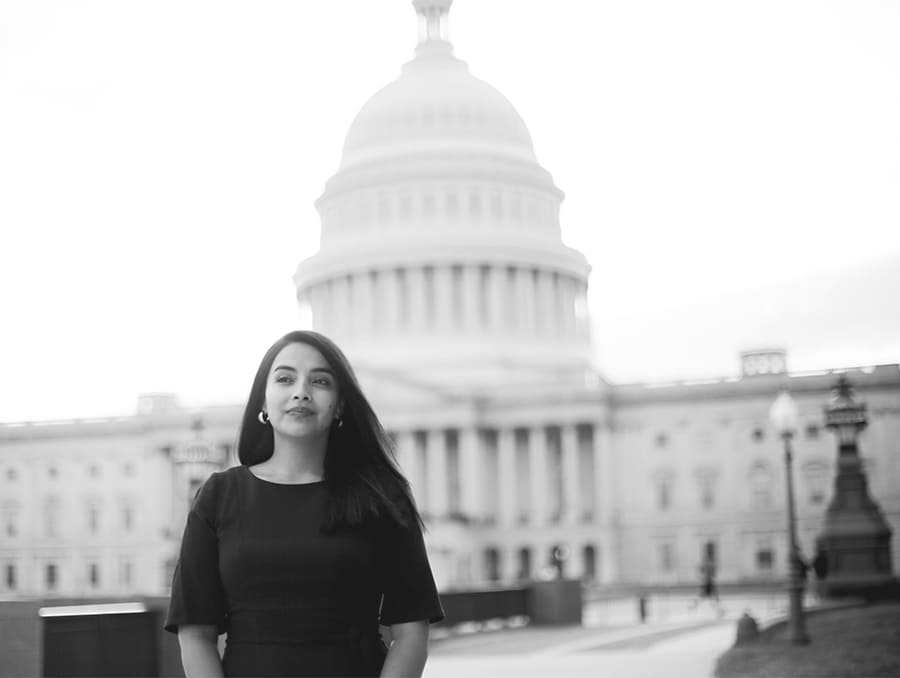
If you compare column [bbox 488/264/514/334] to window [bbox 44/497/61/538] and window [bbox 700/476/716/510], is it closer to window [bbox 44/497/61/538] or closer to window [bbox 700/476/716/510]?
window [bbox 700/476/716/510]

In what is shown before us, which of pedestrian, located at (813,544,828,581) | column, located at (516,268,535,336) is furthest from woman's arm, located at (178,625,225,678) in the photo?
column, located at (516,268,535,336)

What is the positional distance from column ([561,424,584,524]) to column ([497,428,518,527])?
332 centimetres

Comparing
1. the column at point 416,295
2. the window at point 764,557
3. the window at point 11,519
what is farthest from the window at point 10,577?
the window at point 764,557

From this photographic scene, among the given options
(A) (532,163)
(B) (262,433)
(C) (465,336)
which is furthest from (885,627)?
(A) (532,163)

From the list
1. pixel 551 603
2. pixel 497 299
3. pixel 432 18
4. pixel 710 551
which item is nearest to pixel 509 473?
pixel 710 551

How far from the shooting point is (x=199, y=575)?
5.32m

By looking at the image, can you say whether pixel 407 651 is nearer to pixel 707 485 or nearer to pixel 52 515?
pixel 707 485

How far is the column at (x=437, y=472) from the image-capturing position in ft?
292

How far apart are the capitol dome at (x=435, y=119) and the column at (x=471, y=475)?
26.1m

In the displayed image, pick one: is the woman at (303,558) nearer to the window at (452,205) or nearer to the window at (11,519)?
the window at (452,205)

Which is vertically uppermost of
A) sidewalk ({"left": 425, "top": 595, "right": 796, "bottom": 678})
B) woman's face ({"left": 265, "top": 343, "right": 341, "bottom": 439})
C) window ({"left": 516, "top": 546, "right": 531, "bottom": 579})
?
woman's face ({"left": 265, "top": 343, "right": 341, "bottom": 439})

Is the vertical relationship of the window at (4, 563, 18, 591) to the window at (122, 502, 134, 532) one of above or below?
below

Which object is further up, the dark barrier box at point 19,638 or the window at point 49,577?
the dark barrier box at point 19,638

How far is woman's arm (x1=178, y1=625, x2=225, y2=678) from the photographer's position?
518 cm
